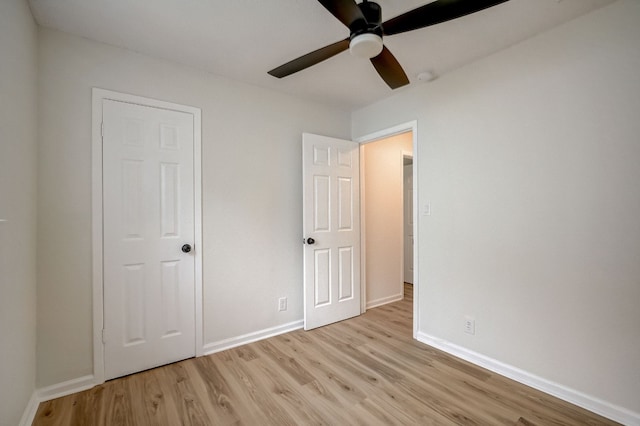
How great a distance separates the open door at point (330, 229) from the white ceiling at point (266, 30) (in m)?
0.90

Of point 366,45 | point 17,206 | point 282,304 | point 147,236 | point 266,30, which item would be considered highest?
point 266,30

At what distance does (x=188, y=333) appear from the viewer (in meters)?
2.39

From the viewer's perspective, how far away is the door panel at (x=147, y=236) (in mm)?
2086

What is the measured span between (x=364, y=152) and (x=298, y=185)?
1074 mm

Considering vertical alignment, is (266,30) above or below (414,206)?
above

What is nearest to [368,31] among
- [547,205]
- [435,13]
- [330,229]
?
[435,13]

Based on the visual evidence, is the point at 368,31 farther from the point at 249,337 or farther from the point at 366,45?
the point at 249,337

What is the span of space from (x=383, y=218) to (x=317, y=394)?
2388mm

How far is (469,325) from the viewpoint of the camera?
2.38m

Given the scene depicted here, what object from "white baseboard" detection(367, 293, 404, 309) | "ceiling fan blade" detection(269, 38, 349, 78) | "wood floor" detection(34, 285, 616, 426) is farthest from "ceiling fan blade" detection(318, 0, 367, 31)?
"white baseboard" detection(367, 293, 404, 309)

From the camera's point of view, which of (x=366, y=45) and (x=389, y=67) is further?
(x=389, y=67)

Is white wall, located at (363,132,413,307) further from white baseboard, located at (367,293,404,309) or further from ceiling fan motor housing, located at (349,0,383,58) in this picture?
ceiling fan motor housing, located at (349,0,383,58)

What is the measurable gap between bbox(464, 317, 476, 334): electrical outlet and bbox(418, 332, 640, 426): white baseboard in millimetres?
161

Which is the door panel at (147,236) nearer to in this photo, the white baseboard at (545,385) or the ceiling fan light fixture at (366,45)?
the ceiling fan light fixture at (366,45)
